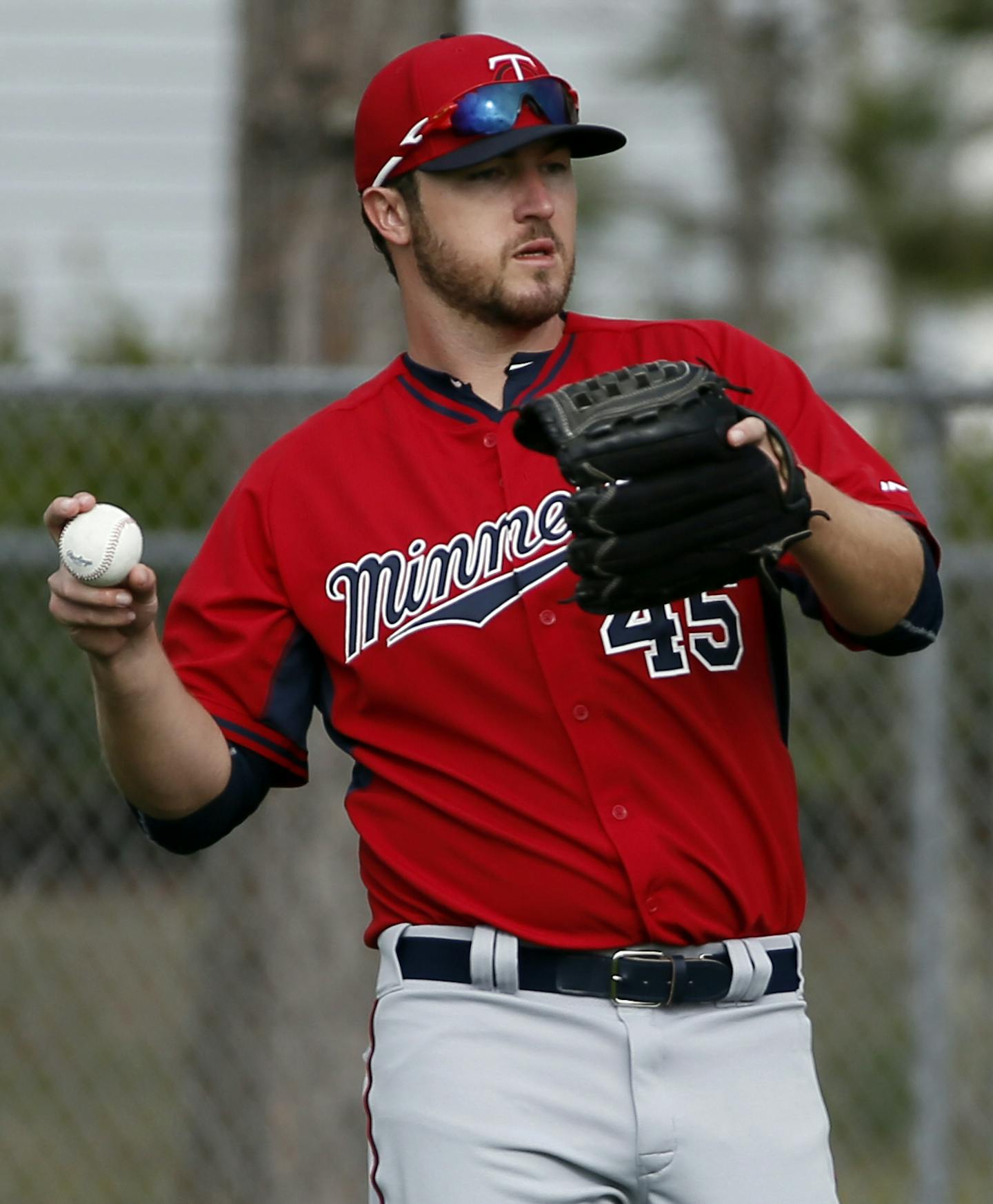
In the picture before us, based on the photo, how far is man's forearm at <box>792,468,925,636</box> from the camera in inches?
95.0

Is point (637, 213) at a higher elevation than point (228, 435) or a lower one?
lower

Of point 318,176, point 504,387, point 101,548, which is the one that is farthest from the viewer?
point 318,176

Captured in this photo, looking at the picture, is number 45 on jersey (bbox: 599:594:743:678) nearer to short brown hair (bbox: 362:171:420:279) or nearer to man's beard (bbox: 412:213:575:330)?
man's beard (bbox: 412:213:575:330)

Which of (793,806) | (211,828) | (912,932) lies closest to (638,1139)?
(793,806)

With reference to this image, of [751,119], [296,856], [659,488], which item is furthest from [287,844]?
[751,119]

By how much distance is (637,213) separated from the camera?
14578 mm

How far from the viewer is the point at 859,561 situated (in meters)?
2.44

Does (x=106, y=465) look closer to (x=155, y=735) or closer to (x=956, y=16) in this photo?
(x=155, y=735)

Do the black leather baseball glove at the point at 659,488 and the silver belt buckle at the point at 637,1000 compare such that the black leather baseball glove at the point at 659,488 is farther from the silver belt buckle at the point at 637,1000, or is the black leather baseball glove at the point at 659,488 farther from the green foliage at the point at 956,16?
the green foliage at the point at 956,16

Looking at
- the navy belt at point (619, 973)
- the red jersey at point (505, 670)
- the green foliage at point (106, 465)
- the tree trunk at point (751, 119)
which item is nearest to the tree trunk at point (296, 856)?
the green foliage at point (106, 465)

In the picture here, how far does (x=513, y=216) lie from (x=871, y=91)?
12503 mm

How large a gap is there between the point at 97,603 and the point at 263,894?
2277mm

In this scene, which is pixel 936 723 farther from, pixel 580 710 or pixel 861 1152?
pixel 580 710

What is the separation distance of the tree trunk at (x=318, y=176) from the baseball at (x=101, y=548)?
247cm
